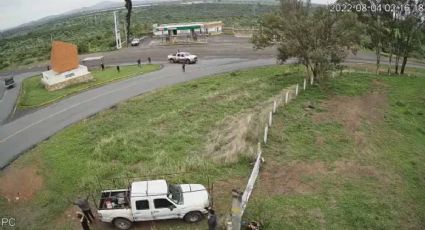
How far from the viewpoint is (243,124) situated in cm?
2725

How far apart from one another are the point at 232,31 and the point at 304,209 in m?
59.6

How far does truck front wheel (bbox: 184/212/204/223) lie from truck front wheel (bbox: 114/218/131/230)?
7.94ft

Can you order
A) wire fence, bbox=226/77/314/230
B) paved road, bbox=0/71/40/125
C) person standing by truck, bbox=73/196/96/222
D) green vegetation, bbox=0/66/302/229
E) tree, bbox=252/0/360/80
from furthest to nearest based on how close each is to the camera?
paved road, bbox=0/71/40/125, tree, bbox=252/0/360/80, green vegetation, bbox=0/66/302/229, person standing by truck, bbox=73/196/96/222, wire fence, bbox=226/77/314/230

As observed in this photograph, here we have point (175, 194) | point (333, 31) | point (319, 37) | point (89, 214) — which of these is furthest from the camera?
point (319, 37)

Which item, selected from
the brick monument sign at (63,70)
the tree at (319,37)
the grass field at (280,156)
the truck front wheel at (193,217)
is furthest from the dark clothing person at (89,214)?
the brick monument sign at (63,70)

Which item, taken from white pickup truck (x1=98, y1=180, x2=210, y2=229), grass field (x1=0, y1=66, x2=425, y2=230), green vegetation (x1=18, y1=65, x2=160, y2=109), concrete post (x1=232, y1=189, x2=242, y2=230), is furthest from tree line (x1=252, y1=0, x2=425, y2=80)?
concrete post (x1=232, y1=189, x2=242, y2=230)

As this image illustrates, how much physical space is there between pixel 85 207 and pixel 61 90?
2704 cm

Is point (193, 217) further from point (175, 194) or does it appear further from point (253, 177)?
point (253, 177)

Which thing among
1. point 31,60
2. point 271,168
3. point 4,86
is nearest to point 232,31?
point 31,60

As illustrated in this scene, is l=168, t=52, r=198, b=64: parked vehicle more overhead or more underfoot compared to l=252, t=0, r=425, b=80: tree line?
more underfoot

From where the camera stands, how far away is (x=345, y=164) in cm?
2189

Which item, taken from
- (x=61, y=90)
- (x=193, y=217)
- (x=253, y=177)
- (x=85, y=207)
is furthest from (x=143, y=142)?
(x=61, y=90)

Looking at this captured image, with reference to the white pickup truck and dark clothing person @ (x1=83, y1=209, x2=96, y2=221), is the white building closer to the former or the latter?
the white pickup truck

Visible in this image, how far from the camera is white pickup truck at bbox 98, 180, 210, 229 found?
1698 cm
